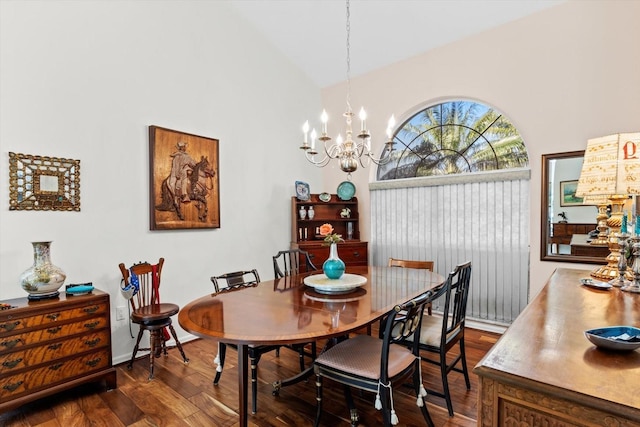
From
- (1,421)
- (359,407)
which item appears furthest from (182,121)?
(359,407)

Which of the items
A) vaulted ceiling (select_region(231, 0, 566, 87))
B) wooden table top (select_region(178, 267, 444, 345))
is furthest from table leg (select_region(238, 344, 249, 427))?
vaulted ceiling (select_region(231, 0, 566, 87))

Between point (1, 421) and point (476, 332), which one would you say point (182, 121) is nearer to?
point (1, 421)

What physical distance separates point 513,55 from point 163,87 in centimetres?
367

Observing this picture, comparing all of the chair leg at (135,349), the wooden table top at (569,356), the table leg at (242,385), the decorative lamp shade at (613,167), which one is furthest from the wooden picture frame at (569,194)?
the chair leg at (135,349)

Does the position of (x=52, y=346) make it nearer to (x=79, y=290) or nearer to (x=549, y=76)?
(x=79, y=290)

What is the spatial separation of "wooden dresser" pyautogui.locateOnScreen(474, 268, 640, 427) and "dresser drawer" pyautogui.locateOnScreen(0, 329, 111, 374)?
2.65m

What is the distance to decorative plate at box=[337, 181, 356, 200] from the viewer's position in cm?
480

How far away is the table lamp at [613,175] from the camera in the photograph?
1.90 metres

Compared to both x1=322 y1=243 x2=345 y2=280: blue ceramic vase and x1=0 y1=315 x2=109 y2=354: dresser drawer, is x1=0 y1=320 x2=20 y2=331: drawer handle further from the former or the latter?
x1=322 y1=243 x2=345 y2=280: blue ceramic vase

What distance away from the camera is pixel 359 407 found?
2279 millimetres

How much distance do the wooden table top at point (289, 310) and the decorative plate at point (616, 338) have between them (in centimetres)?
95

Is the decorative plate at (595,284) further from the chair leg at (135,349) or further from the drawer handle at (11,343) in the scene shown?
the drawer handle at (11,343)

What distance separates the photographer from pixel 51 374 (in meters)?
2.31

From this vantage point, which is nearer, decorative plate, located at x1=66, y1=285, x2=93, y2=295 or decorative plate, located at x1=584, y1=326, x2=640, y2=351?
decorative plate, located at x1=584, y1=326, x2=640, y2=351
